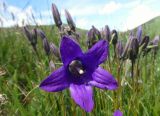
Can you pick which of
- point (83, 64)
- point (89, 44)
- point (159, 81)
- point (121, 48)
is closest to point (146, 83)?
point (159, 81)

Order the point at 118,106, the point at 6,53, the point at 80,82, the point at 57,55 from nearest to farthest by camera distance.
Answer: the point at 80,82, the point at 57,55, the point at 118,106, the point at 6,53

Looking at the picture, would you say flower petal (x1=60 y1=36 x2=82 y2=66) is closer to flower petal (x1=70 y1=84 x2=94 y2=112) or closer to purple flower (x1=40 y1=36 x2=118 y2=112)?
purple flower (x1=40 y1=36 x2=118 y2=112)

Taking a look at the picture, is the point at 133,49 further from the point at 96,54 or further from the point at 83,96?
the point at 83,96

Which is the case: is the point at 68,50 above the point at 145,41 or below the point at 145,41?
above

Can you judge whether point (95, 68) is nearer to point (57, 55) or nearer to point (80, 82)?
point (80, 82)

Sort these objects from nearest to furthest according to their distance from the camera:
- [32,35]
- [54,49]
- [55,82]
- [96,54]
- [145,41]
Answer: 1. [55,82]
2. [96,54]
3. [54,49]
4. [145,41]
5. [32,35]

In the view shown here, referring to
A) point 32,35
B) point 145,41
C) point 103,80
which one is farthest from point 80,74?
point 32,35
